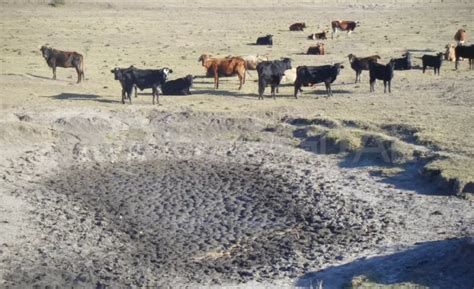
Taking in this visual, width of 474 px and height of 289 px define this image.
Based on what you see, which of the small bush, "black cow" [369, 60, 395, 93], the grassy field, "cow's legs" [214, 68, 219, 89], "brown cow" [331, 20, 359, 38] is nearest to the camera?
the grassy field

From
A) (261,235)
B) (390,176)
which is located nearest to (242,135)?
(390,176)

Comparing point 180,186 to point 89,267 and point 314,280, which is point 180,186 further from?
point 314,280

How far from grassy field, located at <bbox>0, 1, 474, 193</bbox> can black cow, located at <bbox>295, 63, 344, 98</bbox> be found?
0.43m

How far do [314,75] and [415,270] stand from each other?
12.4 metres

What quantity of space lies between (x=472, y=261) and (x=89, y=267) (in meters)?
5.61

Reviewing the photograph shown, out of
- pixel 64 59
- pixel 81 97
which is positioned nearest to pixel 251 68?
pixel 64 59

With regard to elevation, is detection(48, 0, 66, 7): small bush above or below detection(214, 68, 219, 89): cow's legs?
above

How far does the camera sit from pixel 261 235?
1313 cm

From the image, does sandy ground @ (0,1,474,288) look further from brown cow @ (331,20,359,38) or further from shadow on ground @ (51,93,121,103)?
brown cow @ (331,20,359,38)

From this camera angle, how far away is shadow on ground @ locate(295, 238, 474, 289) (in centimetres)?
1063

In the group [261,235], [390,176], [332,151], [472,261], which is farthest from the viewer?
[332,151]

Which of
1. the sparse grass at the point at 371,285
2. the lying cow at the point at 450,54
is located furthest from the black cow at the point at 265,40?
the sparse grass at the point at 371,285

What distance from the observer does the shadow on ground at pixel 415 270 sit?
10.6 metres

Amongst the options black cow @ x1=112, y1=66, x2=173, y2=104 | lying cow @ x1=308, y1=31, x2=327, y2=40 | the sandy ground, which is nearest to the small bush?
lying cow @ x1=308, y1=31, x2=327, y2=40
